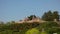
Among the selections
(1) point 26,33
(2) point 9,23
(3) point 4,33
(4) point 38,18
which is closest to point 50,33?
(1) point 26,33

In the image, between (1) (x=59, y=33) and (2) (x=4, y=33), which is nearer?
(1) (x=59, y=33)

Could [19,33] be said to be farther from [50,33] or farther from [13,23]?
[13,23]

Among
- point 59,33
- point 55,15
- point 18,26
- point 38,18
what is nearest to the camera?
point 59,33

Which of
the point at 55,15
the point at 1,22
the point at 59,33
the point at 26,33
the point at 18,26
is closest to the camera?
the point at 59,33

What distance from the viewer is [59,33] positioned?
1673cm

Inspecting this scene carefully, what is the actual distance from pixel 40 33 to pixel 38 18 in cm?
1262

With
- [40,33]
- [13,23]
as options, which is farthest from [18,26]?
[40,33]

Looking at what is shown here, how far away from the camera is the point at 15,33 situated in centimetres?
1870

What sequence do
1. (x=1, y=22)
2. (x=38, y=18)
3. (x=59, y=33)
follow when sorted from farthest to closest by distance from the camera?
(x=38, y=18)
(x=1, y=22)
(x=59, y=33)

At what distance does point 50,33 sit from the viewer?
1712 cm

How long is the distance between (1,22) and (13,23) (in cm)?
213

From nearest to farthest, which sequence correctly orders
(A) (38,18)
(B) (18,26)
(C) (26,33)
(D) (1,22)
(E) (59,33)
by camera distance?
(E) (59,33) < (C) (26,33) < (B) (18,26) < (D) (1,22) < (A) (38,18)

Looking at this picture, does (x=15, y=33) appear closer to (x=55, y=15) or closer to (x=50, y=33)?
(x=50, y=33)

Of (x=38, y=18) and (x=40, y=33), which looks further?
(x=38, y=18)
